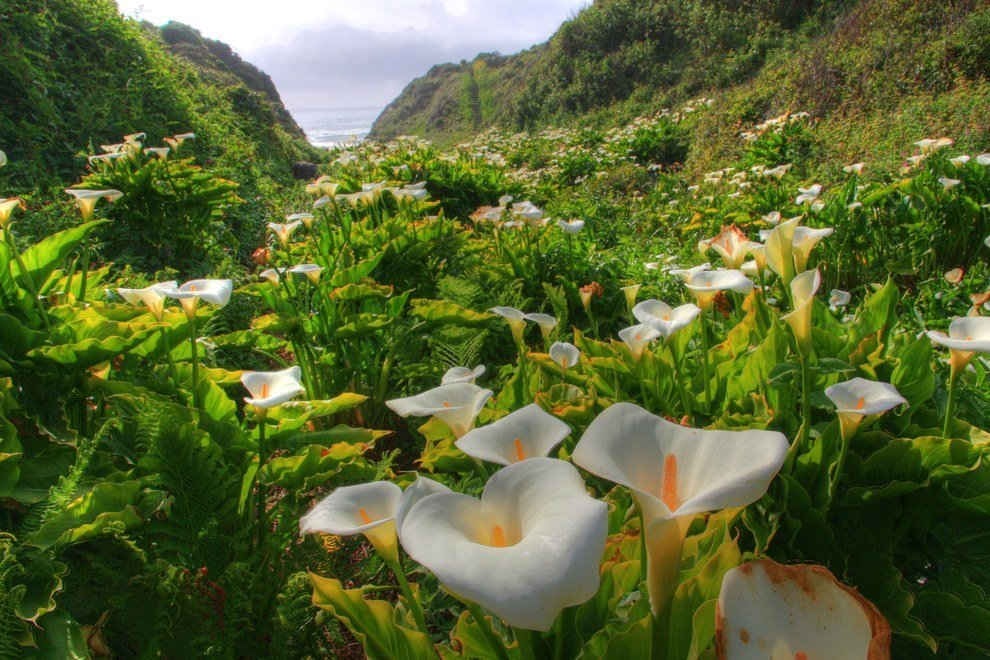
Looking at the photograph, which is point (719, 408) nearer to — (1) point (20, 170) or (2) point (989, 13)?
(1) point (20, 170)

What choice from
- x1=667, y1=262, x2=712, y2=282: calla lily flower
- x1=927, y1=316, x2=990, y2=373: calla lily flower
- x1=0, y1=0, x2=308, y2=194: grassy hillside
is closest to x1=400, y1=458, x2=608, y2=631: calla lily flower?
x1=927, y1=316, x2=990, y2=373: calla lily flower

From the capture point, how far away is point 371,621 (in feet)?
3.35

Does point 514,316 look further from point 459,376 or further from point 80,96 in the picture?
point 80,96

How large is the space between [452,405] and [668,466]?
54cm

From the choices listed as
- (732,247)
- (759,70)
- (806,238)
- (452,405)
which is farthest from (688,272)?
(759,70)

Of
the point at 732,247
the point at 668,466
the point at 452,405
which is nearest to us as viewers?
the point at 668,466

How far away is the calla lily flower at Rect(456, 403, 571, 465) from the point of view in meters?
0.90

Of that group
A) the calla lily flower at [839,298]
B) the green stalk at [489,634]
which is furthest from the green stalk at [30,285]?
the calla lily flower at [839,298]

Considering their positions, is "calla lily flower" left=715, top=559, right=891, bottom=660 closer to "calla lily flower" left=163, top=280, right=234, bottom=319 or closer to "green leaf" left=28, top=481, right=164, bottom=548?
"green leaf" left=28, top=481, right=164, bottom=548

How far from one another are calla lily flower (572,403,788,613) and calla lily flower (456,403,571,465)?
0.57 feet

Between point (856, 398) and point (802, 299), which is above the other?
point (802, 299)

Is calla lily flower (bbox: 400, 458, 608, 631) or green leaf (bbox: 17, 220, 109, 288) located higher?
green leaf (bbox: 17, 220, 109, 288)

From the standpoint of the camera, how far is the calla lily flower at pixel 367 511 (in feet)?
2.78

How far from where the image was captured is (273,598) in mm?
1361
